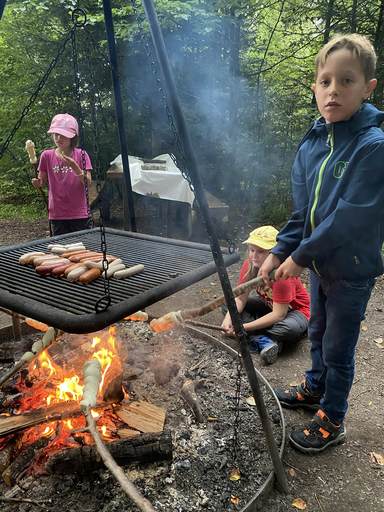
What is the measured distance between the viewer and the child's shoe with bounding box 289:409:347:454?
2292 mm

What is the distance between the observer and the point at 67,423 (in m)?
2.20

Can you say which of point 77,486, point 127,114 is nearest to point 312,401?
point 77,486

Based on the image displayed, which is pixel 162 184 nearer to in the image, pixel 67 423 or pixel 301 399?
pixel 301 399

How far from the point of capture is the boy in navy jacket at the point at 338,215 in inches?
70.1

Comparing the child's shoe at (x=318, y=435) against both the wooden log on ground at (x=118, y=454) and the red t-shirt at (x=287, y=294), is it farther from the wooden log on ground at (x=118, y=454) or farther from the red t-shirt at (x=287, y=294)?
the red t-shirt at (x=287, y=294)

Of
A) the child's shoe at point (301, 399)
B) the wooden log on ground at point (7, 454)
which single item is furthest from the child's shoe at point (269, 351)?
the wooden log on ground at point (7, 454)

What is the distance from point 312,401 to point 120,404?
1.45 meters

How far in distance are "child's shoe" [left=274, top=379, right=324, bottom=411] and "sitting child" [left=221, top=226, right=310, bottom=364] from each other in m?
0.60

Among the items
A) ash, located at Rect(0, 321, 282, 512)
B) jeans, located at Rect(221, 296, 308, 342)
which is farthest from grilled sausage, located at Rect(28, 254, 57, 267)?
jeans, located at Rect(221, 296, 308, 342)

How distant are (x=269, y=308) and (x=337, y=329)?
5.47 feet

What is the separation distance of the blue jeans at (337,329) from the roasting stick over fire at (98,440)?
1.33 metres

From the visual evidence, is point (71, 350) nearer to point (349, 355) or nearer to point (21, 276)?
point (21, 276)

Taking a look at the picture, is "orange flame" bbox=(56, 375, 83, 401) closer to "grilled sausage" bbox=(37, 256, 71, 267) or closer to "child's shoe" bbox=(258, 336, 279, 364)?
"grilled sausage" bbox=(37, 256, 71, 267)

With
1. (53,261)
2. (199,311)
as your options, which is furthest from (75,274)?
(199,311)
